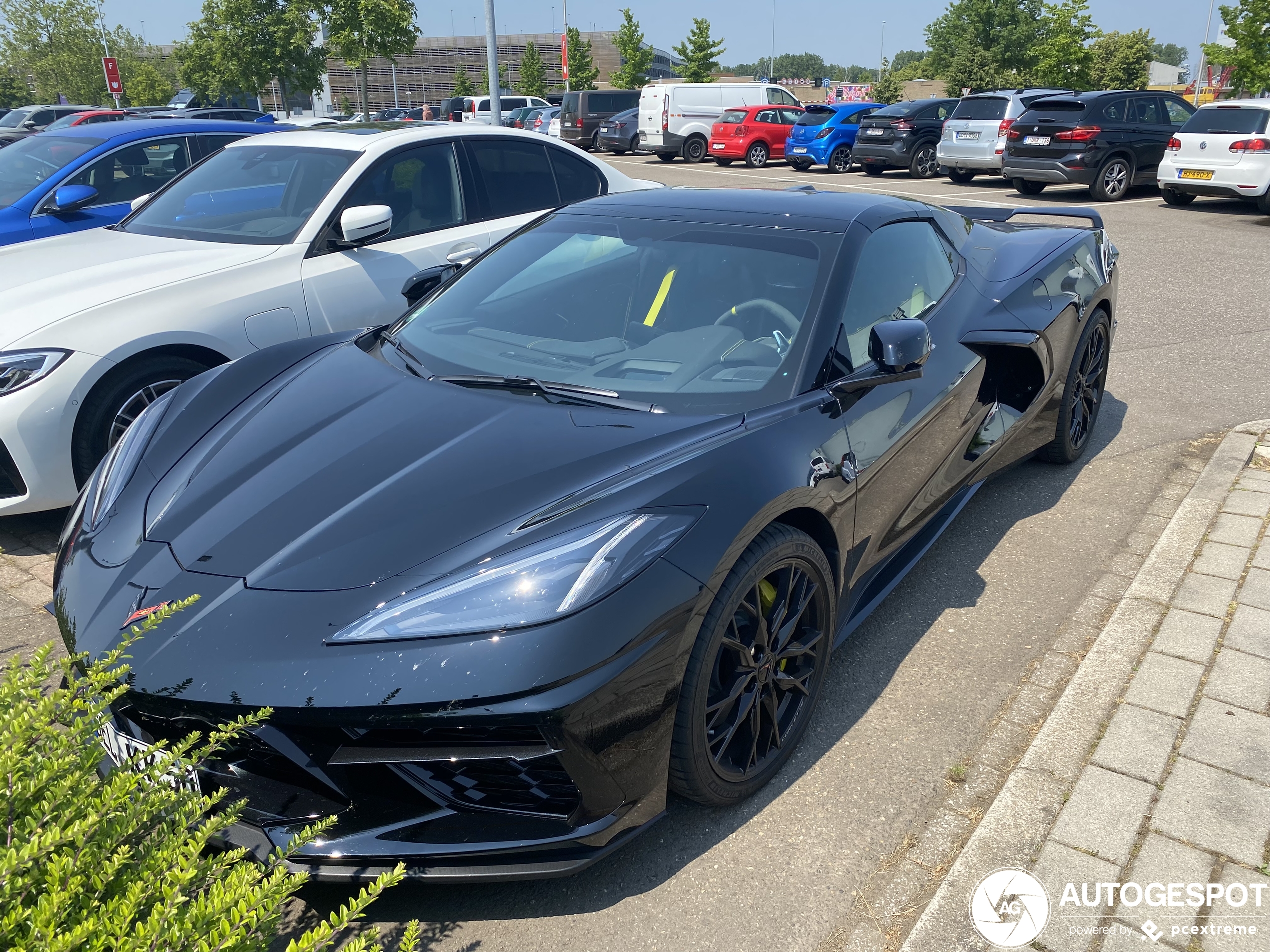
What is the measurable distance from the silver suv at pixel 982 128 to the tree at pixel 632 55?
Answer: 1476 inches

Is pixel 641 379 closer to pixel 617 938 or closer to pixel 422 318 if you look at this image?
pixel 422 318

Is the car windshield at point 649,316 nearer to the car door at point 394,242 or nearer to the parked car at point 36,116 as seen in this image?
the car door at point 394,242

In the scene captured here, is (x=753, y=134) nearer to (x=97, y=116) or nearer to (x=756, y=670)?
(x=97, y=116)

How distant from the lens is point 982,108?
16578 mm

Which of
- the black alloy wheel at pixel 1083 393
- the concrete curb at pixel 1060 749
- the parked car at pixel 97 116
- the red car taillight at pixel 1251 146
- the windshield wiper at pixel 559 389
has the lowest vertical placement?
the concrete curb at pixel 1060 749

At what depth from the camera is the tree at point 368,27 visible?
31.8 meters

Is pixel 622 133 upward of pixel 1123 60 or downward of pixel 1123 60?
downward

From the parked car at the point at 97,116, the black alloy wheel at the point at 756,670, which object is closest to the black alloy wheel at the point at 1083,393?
the black alloy wheel at the point at 756,670

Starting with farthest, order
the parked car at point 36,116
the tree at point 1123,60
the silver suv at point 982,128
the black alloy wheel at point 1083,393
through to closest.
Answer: the tree at point 1123,60
the parked car at point 36,116
the silver suv at point 982,128
the black alloy wheel at point 1083,393

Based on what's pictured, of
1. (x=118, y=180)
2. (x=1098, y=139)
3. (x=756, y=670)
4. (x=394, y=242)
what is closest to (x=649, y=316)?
(x=756, y=670)

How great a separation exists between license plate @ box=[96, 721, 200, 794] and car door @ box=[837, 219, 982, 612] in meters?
1.85

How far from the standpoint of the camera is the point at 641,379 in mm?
2842

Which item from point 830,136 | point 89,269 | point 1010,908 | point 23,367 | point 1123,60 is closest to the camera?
point 1010,908

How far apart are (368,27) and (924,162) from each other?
21654 millimetres
